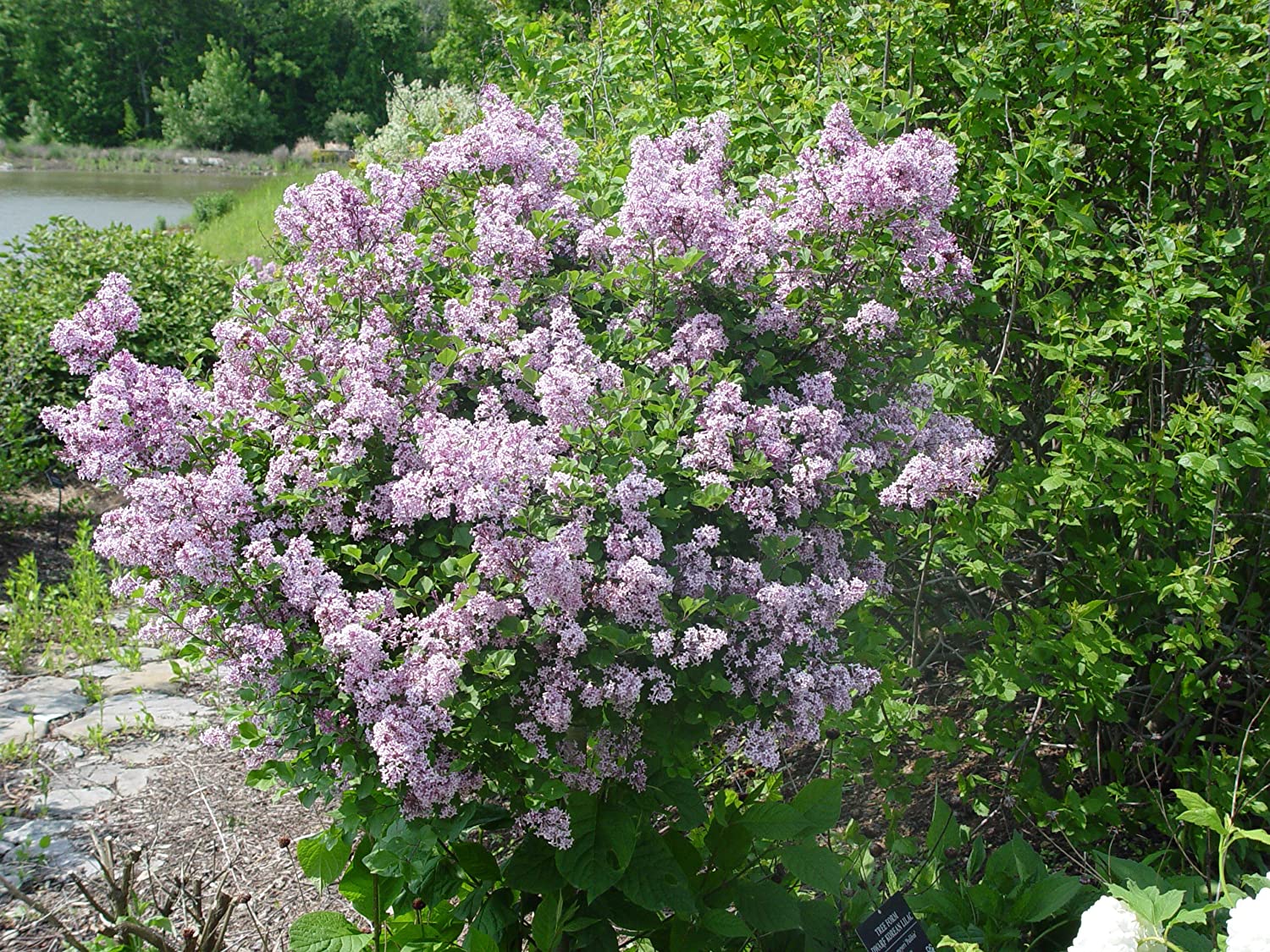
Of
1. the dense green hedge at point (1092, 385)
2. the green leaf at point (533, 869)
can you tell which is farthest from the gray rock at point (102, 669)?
the dense green hedge at point (1092, 385)

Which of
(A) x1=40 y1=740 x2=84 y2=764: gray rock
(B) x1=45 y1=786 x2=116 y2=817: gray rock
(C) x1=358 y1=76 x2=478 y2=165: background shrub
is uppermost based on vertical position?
(C) x1=358 y1=76 x2=478 y2=165: background shrub

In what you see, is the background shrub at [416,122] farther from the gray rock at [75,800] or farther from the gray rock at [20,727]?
the gray rock at [20,727]

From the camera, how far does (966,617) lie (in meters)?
3.04

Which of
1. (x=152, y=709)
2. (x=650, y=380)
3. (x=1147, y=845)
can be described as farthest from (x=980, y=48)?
(x=152, y=709)

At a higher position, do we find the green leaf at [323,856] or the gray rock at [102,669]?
the green leaf at [323,856]

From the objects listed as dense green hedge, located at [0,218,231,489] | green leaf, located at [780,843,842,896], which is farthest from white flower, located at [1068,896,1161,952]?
dense green hedge, located at [0,218,231,489]

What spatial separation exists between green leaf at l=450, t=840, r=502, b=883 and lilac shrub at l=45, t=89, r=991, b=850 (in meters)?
0.17

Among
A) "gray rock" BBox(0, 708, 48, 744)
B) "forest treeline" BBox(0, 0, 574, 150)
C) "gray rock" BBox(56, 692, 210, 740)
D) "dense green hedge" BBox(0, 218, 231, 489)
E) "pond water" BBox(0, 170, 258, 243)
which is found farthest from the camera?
"forest treeline" BBox(0, 0, 574, 150)

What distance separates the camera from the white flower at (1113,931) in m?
1.45

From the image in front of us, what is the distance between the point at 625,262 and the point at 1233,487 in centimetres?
163

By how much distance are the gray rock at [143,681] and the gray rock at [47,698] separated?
125 millimetres

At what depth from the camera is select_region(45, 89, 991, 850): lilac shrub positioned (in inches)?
73.8

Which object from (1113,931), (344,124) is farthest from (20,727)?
(344,124)

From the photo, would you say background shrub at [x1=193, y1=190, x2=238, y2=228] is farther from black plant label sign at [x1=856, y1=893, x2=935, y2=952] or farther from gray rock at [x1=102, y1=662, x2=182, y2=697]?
black plant label sign at [x1=856, y1=893, x2=935, y2=952]
